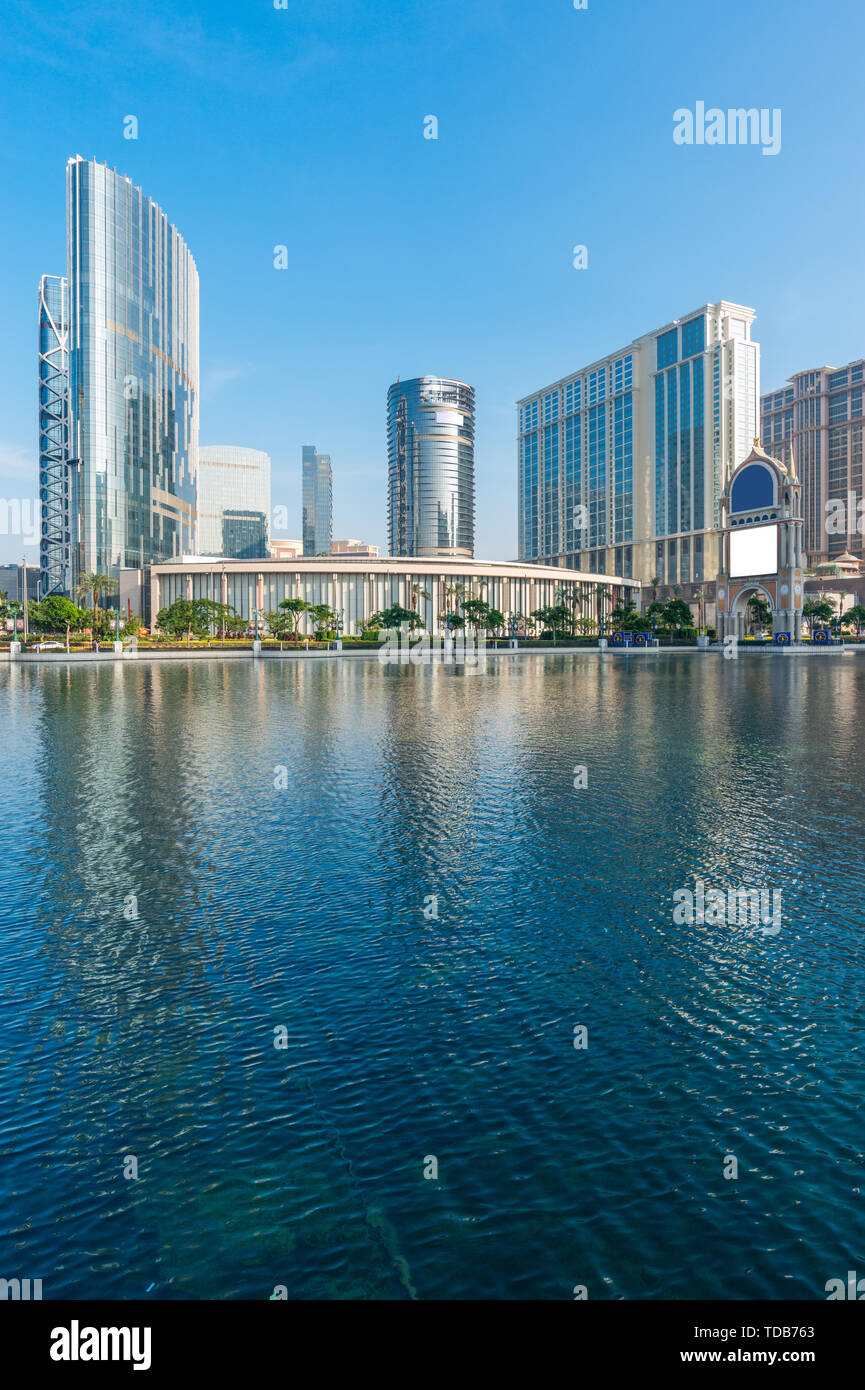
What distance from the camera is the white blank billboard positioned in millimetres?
145000

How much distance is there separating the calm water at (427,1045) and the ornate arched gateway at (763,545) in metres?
133

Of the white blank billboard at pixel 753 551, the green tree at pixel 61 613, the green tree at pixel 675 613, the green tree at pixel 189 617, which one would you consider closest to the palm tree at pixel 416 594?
the green tree at pixel 189 617

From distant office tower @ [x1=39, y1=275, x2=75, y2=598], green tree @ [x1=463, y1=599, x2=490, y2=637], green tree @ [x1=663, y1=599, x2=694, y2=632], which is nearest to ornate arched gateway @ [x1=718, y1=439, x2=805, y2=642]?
green tree @ [x1=663, y1=599, x2=694, y2=632]

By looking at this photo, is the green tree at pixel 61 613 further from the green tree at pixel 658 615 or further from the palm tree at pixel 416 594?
the green tree at pixel 658 615

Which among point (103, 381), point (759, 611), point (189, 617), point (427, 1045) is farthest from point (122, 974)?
point (103, 381)

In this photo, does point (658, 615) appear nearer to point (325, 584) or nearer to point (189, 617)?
point (325, 584)

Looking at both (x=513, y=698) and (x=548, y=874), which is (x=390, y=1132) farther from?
(x=513, y=698)

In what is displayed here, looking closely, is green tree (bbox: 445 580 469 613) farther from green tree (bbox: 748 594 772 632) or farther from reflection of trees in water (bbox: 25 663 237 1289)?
reflection of trees in water (bbox: 25 663 237 1289)

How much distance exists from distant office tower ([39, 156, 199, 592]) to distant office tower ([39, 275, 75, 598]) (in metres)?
0.22

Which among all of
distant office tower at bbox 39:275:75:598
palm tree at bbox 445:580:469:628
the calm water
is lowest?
the calm water

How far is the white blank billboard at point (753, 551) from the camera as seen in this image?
476 feet

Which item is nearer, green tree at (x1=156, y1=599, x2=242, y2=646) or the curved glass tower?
green tree at (x1=156, y1=599, x2=242, y2=646)

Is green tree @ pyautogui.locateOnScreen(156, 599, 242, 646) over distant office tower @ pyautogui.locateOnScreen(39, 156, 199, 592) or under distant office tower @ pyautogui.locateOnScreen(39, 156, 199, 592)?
under

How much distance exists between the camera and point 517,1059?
9.63 meters
